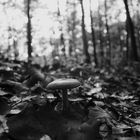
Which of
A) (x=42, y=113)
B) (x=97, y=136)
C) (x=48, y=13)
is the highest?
(x=48, y=13)

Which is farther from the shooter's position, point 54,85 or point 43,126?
point 54,85

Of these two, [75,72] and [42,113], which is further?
[75,72]

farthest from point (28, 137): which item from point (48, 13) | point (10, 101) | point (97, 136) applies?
point (48, 13)

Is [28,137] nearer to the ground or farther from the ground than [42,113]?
nearer to the ground

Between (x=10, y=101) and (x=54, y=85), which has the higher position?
(x=54, y=85)

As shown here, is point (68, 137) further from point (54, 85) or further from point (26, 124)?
point (54, 85)

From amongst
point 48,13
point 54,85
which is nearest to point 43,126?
point 54,85

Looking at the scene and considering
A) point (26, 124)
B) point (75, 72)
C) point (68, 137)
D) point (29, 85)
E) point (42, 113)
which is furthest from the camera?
point (75, 72)

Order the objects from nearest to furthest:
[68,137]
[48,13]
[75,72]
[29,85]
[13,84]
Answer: [68,137] → [13,84] → [29,85] → [75,72] → [48,13]

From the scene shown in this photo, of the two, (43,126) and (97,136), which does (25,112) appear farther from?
(97,136)
